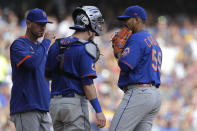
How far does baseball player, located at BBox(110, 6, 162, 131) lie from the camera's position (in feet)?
18.9

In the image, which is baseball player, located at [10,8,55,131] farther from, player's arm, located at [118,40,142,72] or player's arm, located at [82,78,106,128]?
player's arm, located at [118,40,142,72]

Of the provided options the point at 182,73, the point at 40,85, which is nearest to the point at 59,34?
the point at 182,73

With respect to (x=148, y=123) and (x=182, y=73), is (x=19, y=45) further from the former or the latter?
(x=182, y=73)

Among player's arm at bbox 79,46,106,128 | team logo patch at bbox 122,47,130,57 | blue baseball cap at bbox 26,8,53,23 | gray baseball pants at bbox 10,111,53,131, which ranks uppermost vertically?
blue baseball cap at bbox 26,8,53,23

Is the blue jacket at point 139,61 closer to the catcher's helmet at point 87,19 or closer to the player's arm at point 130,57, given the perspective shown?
the player's arm at point 130,57

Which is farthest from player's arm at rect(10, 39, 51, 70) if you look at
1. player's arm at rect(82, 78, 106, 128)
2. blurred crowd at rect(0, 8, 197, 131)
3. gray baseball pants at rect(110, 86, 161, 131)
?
blurred crowd at rect(0, 8, 197, 131)

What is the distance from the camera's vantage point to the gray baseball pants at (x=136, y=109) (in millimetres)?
5750

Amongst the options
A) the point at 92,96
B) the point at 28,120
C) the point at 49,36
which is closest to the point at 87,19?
the point at 49,36

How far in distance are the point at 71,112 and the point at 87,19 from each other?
113 centimetres

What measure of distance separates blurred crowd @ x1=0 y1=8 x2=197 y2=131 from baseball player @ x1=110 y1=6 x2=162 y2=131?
4.29 metres

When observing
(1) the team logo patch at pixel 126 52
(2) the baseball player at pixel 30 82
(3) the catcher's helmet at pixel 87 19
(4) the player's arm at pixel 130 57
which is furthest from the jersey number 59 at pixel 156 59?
(2) the baseball player at pixel 30 82

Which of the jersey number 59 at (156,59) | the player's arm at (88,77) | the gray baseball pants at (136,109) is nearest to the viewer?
the player's arm at (88,77)

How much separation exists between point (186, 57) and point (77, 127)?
9.60m

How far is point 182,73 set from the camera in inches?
556
